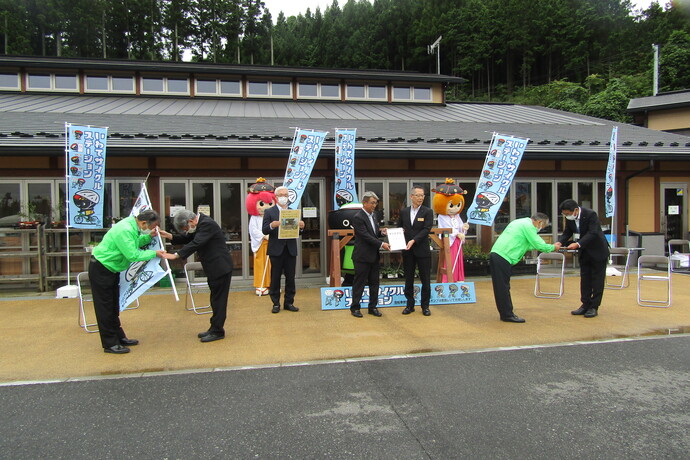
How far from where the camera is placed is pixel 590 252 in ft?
21.4

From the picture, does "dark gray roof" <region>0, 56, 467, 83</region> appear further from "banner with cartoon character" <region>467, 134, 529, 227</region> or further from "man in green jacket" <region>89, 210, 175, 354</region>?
"man in green jacket" <region>89, 210, 175, 354</region>

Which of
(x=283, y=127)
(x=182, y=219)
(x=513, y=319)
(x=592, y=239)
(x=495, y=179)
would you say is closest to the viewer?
(x=182, y=219)

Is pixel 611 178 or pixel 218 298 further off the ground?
pixel 611 178

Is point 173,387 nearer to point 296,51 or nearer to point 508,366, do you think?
point 508,366

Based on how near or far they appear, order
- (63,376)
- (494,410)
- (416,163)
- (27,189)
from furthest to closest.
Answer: (416,163)
(27,189)
(63,376)
(494,410)

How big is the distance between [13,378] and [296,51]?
45176 millimetres

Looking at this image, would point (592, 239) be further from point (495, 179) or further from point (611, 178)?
point (611, 178)

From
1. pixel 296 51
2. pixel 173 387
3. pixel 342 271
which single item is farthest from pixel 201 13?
pixel 173 387

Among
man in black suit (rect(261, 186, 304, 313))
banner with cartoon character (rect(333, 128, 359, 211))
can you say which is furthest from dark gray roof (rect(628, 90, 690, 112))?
man in black suit (rect(261, 186, 304, 313))

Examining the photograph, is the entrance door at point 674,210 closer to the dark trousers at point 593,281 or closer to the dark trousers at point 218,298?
the dark trousers at point 593,281

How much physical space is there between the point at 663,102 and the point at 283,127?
1558cm

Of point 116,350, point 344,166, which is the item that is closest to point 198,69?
point 344,166

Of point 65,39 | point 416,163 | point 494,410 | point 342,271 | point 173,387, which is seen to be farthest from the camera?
point 65,39

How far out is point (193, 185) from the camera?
31.3 feet
